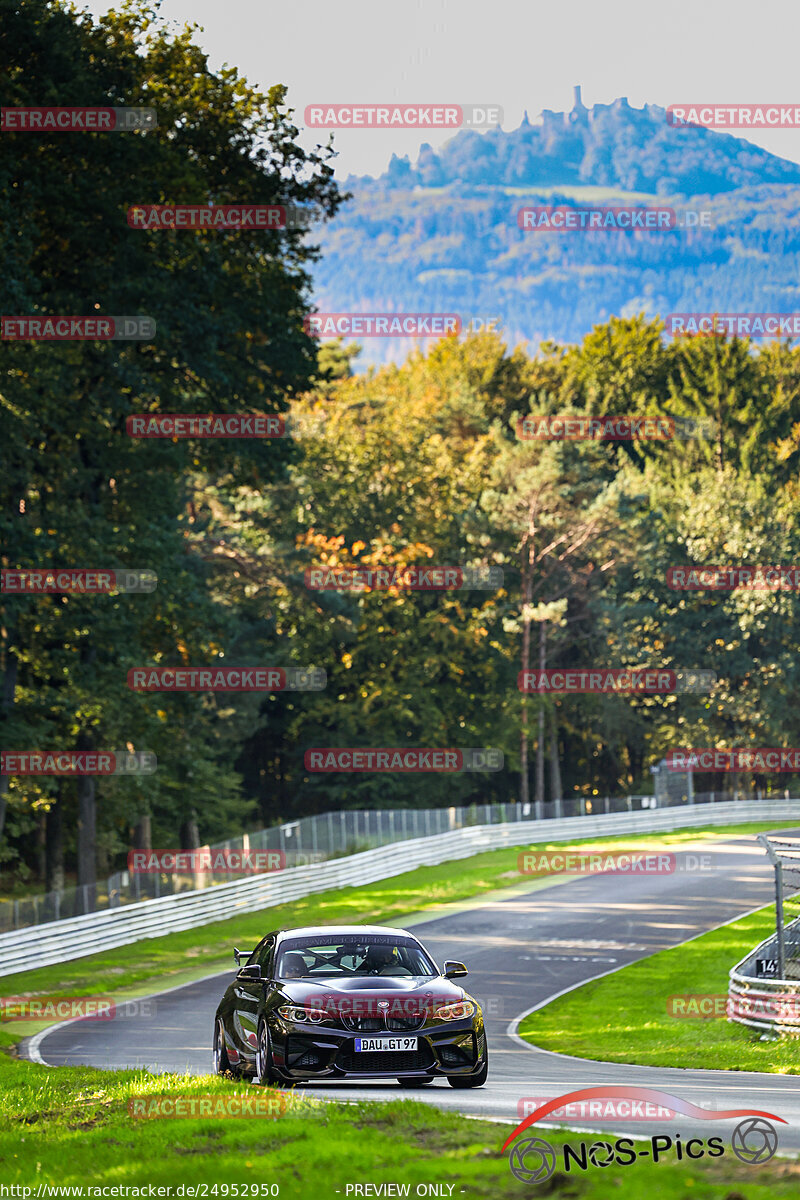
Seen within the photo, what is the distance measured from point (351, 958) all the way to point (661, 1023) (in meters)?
11.4

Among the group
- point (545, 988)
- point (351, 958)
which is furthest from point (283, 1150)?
point (545, 988)

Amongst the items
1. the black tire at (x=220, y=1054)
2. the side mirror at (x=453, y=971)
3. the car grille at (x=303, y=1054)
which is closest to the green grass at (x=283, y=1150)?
the car grille at (x=303, y=1054)

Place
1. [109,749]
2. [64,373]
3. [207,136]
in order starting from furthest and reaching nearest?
1. [109,749]
2. [207,136]
3. [64,373]

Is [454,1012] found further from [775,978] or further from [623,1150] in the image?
[775,978]

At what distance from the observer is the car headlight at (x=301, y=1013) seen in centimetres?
1056

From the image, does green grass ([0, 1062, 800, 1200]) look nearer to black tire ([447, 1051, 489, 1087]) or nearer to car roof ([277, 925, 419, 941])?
black tire ([447, 1051, 489, 1087])

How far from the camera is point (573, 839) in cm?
5697

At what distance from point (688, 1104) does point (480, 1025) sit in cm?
194

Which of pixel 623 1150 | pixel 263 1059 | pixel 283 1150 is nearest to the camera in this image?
pixel 623 1150

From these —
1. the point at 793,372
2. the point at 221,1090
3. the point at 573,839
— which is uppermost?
the point at 793,372

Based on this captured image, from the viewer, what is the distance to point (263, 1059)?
10.9 meters

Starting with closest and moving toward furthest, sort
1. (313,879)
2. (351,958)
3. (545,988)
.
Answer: (351,958)
(545,988)
(313,879)

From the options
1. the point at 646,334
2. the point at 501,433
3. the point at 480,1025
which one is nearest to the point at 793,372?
the point at 646,334

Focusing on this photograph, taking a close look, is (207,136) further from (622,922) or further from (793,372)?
(793,372)
